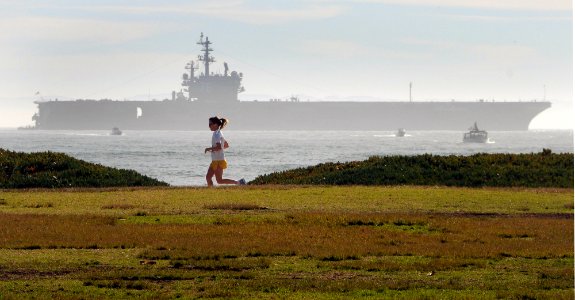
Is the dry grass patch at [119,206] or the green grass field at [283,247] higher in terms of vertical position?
the dry grass patch at [119,206]

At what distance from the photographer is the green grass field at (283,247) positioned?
13641 mm

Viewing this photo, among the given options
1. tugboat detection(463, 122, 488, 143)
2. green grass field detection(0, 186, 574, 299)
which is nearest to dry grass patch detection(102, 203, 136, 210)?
green grass field detection(0, 186, 574, 299)

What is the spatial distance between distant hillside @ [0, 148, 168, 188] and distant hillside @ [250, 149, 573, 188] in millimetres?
5793

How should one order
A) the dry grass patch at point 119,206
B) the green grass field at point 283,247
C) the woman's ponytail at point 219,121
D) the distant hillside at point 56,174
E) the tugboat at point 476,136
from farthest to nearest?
the tugboat at point 476,136
the distant hillside at point 56,174
the woman's ponytail at point 219,121
the dry grass patch at point 119,206
the green grass field at point 283,247

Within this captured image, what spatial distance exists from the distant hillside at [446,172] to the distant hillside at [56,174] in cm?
579

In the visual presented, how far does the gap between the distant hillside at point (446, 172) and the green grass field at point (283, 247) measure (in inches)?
333

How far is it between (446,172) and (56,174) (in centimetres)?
1287

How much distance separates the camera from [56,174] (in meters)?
36.6

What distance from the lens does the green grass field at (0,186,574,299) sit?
44.8ft

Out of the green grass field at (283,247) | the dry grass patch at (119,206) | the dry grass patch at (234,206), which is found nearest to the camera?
the green grass field at (283,247)

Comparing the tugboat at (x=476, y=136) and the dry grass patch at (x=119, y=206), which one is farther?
the tugboat at (x=476, y=136)

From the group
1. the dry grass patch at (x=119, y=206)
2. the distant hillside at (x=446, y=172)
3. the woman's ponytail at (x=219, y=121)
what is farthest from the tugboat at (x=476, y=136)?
the dry grass patch at (x=119, y=206)

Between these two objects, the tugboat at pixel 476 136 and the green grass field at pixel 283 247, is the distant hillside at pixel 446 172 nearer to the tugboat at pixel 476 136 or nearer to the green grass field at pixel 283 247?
the green grass field at pixel 283 247

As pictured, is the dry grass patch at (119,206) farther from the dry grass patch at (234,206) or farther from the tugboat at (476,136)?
the tugboat at (476,136)
